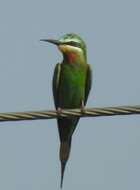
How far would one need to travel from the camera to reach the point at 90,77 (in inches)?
364

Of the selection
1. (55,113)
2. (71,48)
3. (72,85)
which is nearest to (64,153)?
(72,85)

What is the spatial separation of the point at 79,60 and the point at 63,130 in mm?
735

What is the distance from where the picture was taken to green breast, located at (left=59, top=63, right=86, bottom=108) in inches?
363

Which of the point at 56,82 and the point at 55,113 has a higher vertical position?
the point at 56,82

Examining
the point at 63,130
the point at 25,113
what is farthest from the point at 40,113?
the point at 63,130

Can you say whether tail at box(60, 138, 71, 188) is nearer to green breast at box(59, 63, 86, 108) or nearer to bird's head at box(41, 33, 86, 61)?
green breast at box(59, 63, 86, 108)

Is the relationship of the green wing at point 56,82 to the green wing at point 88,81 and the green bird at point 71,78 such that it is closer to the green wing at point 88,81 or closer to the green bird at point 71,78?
the green bird at point 71,78

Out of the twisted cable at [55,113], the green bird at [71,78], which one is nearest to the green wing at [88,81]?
the green bird at [71,78]

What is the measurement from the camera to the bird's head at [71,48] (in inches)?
365

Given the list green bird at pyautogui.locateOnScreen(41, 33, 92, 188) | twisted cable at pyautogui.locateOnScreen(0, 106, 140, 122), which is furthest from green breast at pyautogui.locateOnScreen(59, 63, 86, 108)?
twisted cable at pyautogui.locateOnScreen(0, 106, 140, 122)

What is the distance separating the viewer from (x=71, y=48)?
9312mm

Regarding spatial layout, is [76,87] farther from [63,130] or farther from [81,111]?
[81,111]

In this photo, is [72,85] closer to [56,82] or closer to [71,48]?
[56,82]

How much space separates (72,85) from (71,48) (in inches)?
14.8
